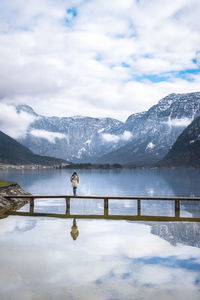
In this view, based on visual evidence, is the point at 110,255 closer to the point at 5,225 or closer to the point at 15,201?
the point at 5,225

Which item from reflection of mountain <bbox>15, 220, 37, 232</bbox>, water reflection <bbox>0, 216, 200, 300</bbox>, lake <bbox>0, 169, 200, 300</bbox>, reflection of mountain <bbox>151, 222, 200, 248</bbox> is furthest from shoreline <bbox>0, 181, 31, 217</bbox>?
reflection of mountain <bbox>151, 222, 200, 248</bbox>

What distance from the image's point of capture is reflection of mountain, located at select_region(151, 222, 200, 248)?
21016mm

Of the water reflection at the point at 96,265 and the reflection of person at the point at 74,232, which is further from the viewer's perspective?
the reflection of person at the point at 74,232

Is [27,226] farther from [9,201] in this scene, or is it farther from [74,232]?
[9,201]

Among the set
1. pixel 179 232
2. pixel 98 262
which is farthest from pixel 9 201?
pixel 98 262

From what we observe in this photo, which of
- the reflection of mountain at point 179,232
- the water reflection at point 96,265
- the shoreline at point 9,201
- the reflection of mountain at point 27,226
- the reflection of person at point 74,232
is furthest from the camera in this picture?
the shoreline at point 9,201

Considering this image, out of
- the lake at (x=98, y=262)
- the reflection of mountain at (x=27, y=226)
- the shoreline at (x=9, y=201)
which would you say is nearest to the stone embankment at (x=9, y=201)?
the shoreline at (x=9, y=201)

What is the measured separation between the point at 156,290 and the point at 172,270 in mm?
2473

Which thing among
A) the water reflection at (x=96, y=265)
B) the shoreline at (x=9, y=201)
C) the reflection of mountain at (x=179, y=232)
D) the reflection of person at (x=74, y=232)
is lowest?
the water reflection at (x=96, y=265)

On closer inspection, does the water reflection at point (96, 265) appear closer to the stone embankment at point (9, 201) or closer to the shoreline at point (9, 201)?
the shoreline at point (9, 201)

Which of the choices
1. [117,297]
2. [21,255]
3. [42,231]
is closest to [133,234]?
[42,231]

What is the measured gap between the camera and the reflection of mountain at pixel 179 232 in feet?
68.9

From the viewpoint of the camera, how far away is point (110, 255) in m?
17.5

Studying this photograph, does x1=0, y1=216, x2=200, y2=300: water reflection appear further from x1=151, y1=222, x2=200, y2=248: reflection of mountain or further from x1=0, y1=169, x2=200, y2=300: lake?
x1=151, y1=222, x2=200, y2=248: reflection of mountain
